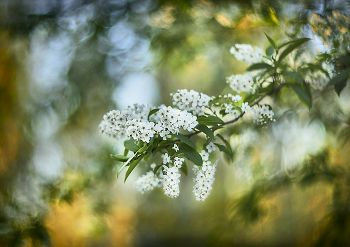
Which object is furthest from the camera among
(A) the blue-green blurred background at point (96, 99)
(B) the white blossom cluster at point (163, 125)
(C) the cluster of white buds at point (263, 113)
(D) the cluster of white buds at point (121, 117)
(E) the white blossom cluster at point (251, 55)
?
(A) the blue-green blurred background at point (96, 99)

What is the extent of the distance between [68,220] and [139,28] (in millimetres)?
2664

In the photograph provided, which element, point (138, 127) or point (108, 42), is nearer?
point (138, 127)

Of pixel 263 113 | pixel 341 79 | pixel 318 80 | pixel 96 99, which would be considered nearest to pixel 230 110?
pixel 263 113

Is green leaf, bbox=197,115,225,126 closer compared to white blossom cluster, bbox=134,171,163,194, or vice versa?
green leaf, bbox=197,115,225,126

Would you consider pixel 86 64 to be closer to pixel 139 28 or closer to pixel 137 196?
pixel 139 28

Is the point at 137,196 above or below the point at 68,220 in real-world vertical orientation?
above

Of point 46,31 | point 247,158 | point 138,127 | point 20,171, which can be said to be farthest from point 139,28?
Result: point 20,171

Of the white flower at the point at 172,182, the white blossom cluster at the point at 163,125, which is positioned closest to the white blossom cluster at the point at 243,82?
the white blossom cluster at the point at 163,125

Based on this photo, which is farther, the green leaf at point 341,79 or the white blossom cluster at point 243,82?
the white blossom cluster at point 243,82

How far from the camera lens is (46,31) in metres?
2.01

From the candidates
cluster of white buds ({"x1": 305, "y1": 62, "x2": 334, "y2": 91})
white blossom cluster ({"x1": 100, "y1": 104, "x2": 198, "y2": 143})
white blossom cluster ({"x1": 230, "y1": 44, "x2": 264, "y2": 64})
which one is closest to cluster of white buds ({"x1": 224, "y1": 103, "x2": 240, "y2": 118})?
white blossom cluster ({"x1": 100, "y1": 104, "x2": 198, "y2": 143})

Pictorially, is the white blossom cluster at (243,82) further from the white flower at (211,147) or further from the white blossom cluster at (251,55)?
the white flower at (211,147)

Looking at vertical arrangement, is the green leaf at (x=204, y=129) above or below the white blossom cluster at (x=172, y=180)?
above

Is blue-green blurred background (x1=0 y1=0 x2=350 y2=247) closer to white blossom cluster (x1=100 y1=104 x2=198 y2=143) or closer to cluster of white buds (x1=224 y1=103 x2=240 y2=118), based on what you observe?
cluster of white buds (x1=224 y1=103 x2=240 y2=118)
